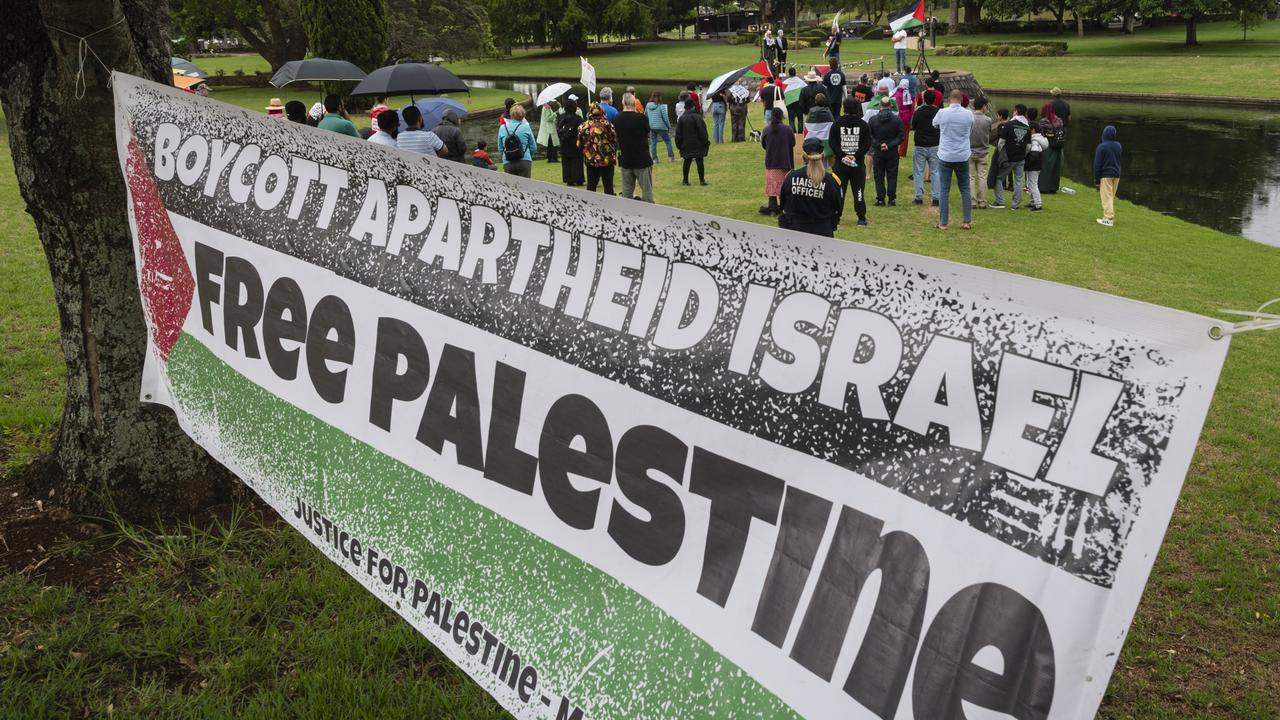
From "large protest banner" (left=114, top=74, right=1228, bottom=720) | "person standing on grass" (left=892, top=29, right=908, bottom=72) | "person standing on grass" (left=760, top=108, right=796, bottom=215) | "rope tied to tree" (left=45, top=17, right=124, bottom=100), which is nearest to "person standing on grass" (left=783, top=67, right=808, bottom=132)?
"person standing on grass" (left=892, top=29, right=908, bottom=72)

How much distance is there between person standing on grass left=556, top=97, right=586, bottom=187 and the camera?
49.1 feet

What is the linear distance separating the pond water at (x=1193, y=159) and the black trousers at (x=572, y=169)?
853 centimetres

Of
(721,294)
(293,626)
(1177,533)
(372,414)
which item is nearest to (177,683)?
(293,626)

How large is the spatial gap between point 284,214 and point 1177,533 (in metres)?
4.66

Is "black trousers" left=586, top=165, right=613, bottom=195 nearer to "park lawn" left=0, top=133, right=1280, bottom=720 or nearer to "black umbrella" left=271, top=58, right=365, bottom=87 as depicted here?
"park lawn" left=0, top=133, right=1280, bottom=720

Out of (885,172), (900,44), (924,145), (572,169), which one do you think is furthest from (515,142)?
(900,44)

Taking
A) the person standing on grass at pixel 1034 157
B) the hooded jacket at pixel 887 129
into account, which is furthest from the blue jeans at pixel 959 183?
the person standing on grass at pixel 1034 157

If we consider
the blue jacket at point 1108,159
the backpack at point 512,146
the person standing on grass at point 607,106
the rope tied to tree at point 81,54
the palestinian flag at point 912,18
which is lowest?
the backpack at point 512,146

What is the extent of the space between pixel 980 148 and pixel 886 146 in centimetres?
142

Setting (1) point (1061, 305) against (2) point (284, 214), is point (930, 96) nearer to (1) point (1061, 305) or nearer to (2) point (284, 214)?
(2) point (284, 214)

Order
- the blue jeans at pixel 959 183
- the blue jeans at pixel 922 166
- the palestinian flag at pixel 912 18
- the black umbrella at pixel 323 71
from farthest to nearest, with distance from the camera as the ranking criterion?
the palestinian flag at pixel 912 18 → the black umbrella at pixel 323 71 → the blue jeans at pixel 922 166 → the blue jeans at pixel 959 183

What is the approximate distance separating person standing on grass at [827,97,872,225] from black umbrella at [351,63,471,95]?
24.8 ft

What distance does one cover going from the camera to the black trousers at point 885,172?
13688mm

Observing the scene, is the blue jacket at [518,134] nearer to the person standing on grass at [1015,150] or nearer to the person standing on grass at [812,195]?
the person standing on grass at [812,195]
